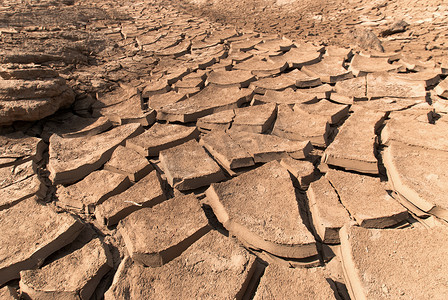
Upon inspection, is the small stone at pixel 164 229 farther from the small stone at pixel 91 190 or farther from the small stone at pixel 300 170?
the small stone at pixel 300 170

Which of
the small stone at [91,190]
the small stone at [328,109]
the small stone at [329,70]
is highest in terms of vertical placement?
the small stone at [329,70]

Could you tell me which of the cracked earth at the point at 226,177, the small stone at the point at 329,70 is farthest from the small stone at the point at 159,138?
the small stone at the point at 329,70

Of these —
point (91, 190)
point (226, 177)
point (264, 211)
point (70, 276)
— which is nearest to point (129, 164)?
point (91, 190)

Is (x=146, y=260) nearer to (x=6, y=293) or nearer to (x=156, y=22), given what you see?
(x=6, y=293)

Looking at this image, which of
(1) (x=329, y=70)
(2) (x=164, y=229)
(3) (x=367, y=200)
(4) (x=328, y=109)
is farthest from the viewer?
(1) (x=329, y=70)

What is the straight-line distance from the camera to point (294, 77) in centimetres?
242

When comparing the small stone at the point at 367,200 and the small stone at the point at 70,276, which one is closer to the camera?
the small stone at the point at 70,276

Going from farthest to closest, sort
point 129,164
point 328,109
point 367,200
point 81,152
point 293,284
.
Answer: point 328,109
point 81,152
point 129,164
point 367,200
point 293,284

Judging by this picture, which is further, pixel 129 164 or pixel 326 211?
pixel 129 164

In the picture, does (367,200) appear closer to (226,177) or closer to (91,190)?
(226,177)

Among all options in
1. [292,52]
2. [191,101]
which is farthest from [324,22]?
[191,101]

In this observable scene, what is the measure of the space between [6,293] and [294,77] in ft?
7.30

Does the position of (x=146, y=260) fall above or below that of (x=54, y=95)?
below

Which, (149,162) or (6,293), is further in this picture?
(149,162)
